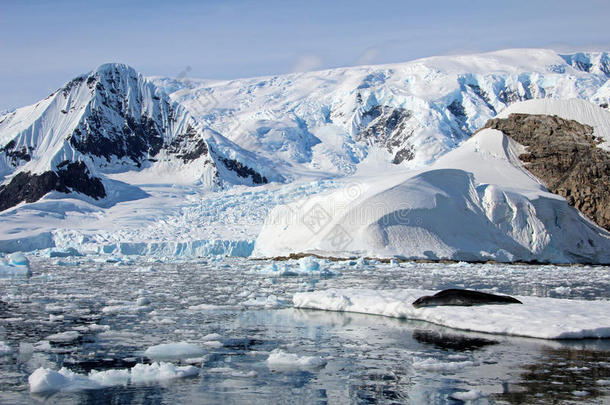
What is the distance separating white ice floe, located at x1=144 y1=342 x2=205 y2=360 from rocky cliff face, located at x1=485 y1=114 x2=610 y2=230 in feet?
145

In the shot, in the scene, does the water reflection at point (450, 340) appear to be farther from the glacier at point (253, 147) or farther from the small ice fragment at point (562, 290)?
the glacier at point (253, 147)

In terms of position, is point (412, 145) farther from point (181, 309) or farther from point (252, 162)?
point (181, 309)

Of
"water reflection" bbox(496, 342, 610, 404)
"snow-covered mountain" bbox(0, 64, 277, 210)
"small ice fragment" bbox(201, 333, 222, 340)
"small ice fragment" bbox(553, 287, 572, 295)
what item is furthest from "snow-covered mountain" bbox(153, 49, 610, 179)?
"water reflection" bbox(496, 342, 610, 404)

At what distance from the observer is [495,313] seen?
12539mm

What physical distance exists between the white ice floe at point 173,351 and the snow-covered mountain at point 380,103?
95.1 metres

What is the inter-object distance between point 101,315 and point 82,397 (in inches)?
266

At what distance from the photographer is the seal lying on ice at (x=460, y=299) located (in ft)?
44.9

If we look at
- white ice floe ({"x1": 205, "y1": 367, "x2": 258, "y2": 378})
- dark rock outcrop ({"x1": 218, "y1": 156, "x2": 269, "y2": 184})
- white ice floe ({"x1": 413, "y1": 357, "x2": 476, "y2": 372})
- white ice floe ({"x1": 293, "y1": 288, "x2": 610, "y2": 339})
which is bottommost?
white ice floe ({"x1": 205, "y1": 367, "x2": 258, "y2": 378})

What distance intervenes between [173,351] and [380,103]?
134 m

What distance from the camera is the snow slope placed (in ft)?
124

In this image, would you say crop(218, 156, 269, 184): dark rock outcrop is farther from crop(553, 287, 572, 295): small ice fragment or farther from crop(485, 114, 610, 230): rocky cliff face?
crop(553, 287, 572, 295): small ice fragment

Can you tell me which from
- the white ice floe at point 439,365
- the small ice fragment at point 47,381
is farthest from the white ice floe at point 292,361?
the small ice fragment at point 47,381

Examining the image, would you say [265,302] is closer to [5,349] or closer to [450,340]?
[450,340]

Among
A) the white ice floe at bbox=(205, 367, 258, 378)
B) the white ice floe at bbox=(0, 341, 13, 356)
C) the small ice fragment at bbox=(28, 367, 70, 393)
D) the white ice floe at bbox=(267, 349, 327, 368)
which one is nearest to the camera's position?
the small ice fragment at bbox=(28, 367, 70, 393)
